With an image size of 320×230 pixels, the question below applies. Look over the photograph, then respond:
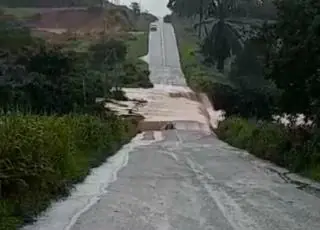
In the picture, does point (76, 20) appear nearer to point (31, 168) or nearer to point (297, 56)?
point (297, 56)

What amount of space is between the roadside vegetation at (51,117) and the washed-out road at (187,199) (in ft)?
1.44

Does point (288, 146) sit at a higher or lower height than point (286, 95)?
lower

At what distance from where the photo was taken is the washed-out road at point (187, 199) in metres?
9.80

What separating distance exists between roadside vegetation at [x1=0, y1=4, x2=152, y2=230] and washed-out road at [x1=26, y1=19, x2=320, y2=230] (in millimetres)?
439

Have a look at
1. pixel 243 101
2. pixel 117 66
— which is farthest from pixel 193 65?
pixel 243 101

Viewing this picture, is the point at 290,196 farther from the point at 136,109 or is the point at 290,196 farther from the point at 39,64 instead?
the point at 136,109

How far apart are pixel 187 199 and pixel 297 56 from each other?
29.0 feet

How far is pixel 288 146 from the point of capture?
2058cm

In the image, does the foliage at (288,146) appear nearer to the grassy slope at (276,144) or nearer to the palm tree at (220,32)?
the grassy slope at (276,144)

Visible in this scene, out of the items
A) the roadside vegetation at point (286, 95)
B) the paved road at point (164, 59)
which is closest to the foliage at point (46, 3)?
the paved road at point (164, 59)

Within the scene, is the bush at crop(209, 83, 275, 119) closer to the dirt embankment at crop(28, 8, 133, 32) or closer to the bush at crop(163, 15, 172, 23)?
the dirt embankment at crop(28, 8, 133, 32)

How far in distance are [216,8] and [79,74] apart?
36421 millimetres

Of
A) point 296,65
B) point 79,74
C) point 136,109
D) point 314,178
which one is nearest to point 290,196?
point 314,178

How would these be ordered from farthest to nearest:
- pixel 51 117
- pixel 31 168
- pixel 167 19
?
pixel 167 19, pixel 51 117, pixel 31 168
